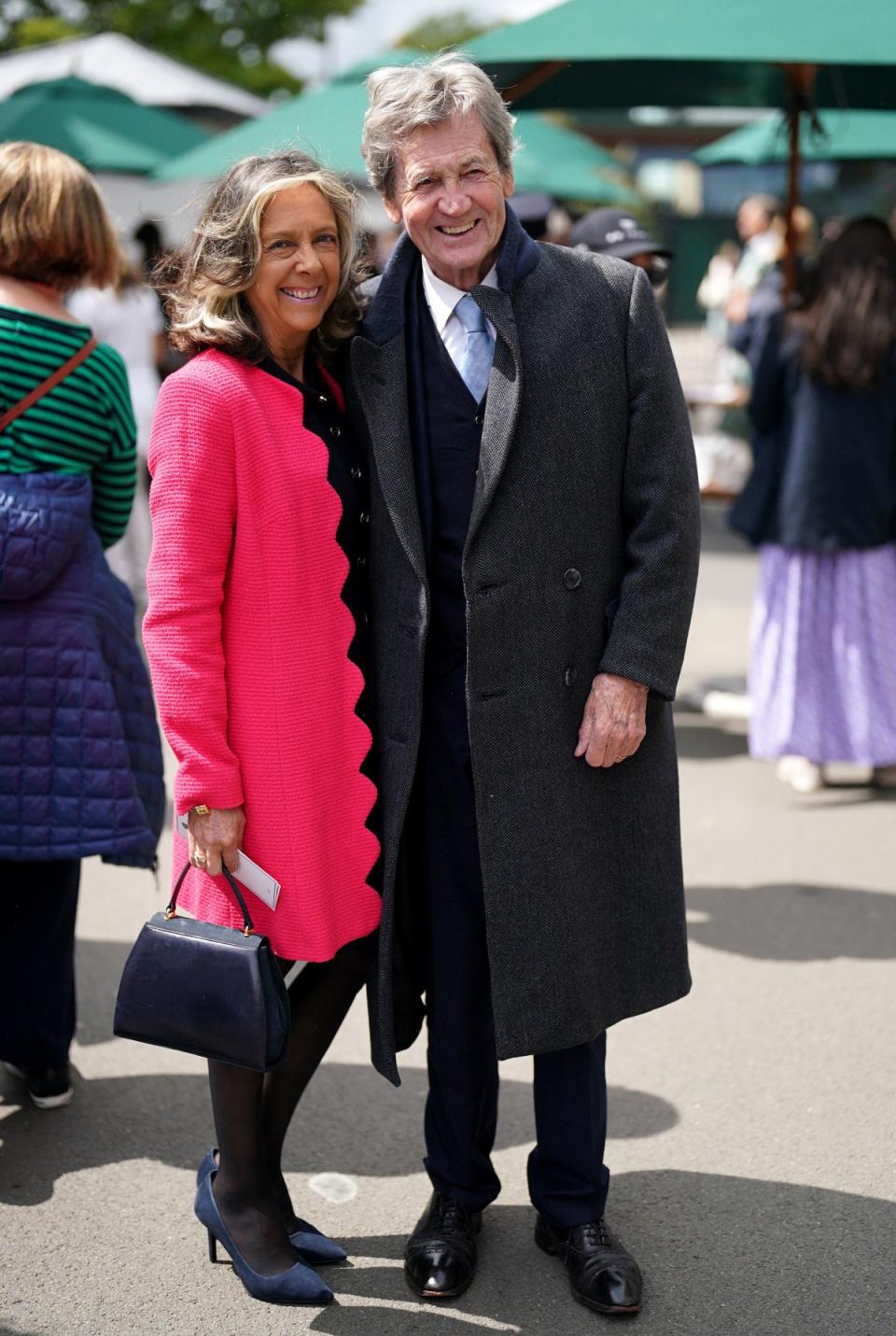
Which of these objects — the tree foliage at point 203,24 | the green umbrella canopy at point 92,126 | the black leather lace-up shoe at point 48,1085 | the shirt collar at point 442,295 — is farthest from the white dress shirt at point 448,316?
the tree foliage at point 203,24

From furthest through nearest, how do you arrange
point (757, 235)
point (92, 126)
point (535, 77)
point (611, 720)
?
point (757, 235) → point (92, 126) → point (535, 77) → point (611, 720)

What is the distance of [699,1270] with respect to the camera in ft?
9.52

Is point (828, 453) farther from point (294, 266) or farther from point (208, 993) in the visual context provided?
point (208, 993)

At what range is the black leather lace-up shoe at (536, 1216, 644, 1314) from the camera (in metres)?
2.77

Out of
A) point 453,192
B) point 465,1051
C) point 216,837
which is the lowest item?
Answer: point 465,1051

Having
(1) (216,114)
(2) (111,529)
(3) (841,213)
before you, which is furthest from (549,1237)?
(3) (841,213)

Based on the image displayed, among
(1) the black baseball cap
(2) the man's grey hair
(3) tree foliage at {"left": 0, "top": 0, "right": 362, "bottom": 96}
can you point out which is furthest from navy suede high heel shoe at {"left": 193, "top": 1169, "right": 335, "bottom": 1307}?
(3) tree foliage at {"left": 0, "top": 0, "right": 362, "bottom": 96}

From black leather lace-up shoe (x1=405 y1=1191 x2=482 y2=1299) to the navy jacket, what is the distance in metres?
3.46

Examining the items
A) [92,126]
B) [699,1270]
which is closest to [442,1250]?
[699,1270]

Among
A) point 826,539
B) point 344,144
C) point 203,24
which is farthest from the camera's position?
point 203,24

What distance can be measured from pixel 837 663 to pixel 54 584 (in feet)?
11.3

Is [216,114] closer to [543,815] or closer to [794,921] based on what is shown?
[794,921]

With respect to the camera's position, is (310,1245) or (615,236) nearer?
(310,1245)

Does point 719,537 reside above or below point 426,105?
below
